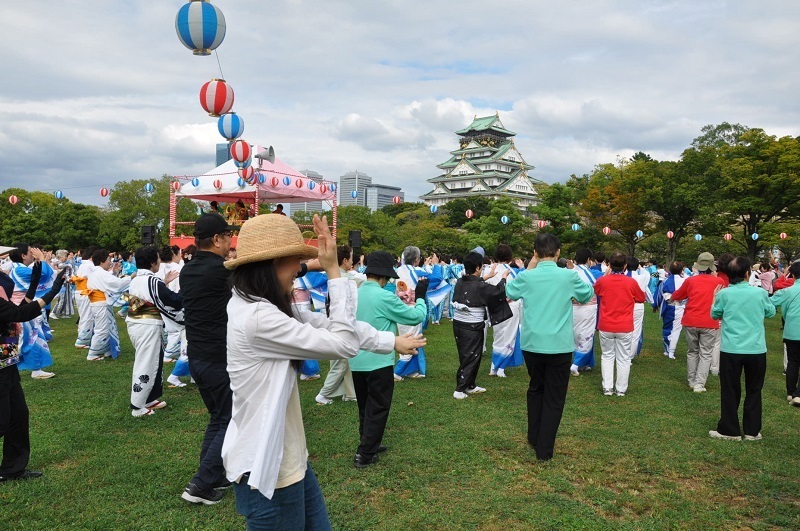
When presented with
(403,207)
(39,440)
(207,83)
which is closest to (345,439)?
(39,440)

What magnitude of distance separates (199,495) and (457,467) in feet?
6.82

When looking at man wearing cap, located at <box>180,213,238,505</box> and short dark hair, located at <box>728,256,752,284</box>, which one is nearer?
man wearing cap, located at <box>180,213,238,505</box>

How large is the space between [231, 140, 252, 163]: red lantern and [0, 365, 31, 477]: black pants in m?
9.35

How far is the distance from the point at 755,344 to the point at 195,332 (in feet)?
16.7

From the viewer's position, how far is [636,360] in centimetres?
969

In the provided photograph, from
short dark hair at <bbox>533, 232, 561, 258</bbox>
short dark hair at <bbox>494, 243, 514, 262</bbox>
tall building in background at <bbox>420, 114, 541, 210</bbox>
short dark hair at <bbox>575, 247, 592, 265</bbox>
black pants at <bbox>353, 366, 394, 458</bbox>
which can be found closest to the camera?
black pants at <bbox>353, 366, 394, 458</bbox>

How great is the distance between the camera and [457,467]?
467 centimetres

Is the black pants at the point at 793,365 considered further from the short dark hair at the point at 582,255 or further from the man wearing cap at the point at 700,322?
the short dark hair at the point at 582,255

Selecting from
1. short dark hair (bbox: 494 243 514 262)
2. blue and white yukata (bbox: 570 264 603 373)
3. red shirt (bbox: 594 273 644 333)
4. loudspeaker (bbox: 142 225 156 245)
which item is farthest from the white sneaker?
loudspeaker (bbox: 142 225 156 245)

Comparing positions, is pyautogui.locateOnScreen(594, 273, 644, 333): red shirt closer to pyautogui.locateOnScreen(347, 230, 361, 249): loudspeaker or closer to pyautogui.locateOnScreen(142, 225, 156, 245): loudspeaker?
pyautogui.locateOnScreen(347, 230, 361, 249): loudspeaker

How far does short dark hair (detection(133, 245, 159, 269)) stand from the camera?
5.74 metres

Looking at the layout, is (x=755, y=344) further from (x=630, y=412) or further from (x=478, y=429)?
(x=478, y=429)

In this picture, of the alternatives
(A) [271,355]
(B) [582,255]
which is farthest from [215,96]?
(A) [271,355]

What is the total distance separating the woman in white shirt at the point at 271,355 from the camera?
77.9 inches
